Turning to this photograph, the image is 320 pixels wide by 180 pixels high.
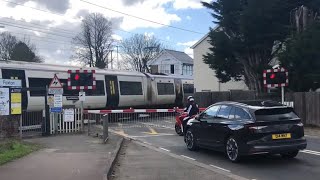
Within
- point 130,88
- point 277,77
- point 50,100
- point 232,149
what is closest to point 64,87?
point 50,100

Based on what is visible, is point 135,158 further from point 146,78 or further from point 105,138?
point 146,78

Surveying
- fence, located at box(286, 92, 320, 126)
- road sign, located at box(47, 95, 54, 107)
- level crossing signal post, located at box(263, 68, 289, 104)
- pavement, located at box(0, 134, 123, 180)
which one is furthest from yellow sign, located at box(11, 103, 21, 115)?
fence, located at box(286, 92, 320, 126)

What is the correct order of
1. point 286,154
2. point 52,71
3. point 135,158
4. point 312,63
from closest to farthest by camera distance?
point 286,154
point 135,158
point 312,63
point 52,71

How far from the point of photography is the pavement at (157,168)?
10266 millimetres

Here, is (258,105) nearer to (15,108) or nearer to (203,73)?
(15,108)

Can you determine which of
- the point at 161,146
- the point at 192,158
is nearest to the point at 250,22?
the point at 161,146

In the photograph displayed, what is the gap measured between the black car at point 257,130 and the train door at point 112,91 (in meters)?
17.5

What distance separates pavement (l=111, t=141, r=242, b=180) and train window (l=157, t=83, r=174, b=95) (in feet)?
69.8

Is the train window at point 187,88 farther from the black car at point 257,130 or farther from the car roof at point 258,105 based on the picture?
the car roof at point 258,105

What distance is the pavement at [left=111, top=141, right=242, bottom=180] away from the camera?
10.3 m

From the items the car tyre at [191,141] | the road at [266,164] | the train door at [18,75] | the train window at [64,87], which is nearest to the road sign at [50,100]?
the train door at [18,75]

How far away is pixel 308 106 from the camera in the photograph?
22656mm

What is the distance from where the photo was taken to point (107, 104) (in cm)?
2991

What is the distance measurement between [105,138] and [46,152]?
354 cm
